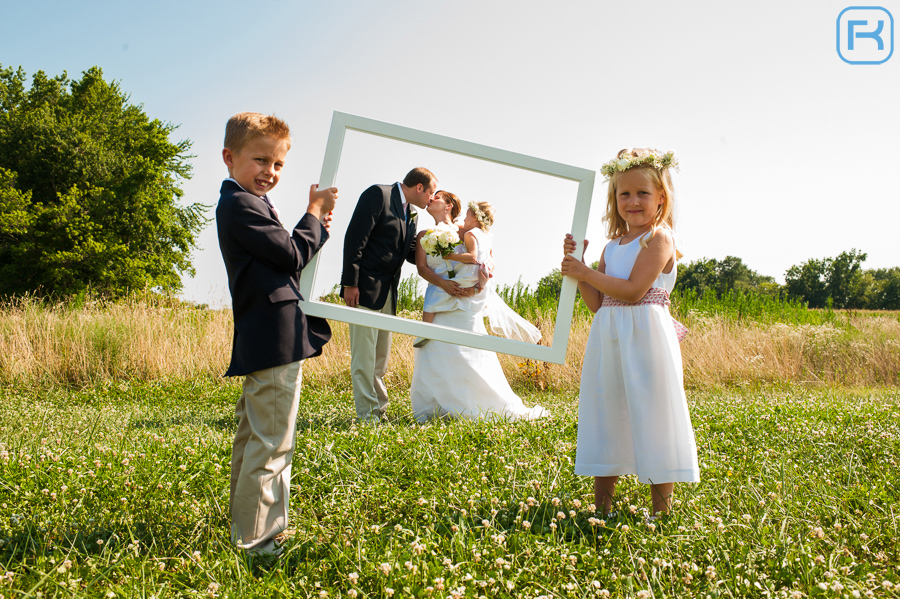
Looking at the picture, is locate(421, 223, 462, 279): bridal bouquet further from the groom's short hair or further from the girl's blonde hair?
the girl's blonde hair

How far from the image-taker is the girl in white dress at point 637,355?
325cm

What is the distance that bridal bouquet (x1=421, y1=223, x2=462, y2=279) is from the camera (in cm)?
535

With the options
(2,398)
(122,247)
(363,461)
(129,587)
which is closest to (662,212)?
(363,461)

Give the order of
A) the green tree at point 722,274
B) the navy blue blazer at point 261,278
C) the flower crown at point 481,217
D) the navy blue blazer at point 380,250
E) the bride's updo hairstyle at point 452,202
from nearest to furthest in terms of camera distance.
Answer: the navy blue blazer at point 261,278 → the flower crown at point 481,217 → the bride's updo hairstyle at point 452,202 → the navy blue blazer at point 380,250 → the green tree at point 722,274

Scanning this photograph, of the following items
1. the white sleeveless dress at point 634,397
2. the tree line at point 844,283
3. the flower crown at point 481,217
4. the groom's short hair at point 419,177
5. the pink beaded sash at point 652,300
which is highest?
the tree line at point 844,283

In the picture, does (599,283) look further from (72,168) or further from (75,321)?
(72,168)

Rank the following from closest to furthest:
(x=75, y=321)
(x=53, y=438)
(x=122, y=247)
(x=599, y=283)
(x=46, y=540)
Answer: (x=46, y=540), (x=599, y=283), (x=53, y=438), (x=75, y=321), (x=122, y=247)

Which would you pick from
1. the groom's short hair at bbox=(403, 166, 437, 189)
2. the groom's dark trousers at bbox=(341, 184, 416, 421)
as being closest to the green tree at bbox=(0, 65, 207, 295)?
the groom's dark trousers at bbox=(341, 184, 416, 421)

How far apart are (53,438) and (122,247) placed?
27817 millimetres

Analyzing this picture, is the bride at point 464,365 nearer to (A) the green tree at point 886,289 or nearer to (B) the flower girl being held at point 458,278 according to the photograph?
(B) the flower girl being held at point 458,278

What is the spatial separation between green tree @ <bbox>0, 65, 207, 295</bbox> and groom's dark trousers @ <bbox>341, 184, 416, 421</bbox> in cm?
2517

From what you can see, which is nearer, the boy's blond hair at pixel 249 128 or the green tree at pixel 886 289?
the boy's blond hair at pixel 249 128

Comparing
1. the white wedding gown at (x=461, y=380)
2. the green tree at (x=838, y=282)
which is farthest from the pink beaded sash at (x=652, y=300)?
the green tree at (x=838, y=282)

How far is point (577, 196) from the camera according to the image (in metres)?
3.66
